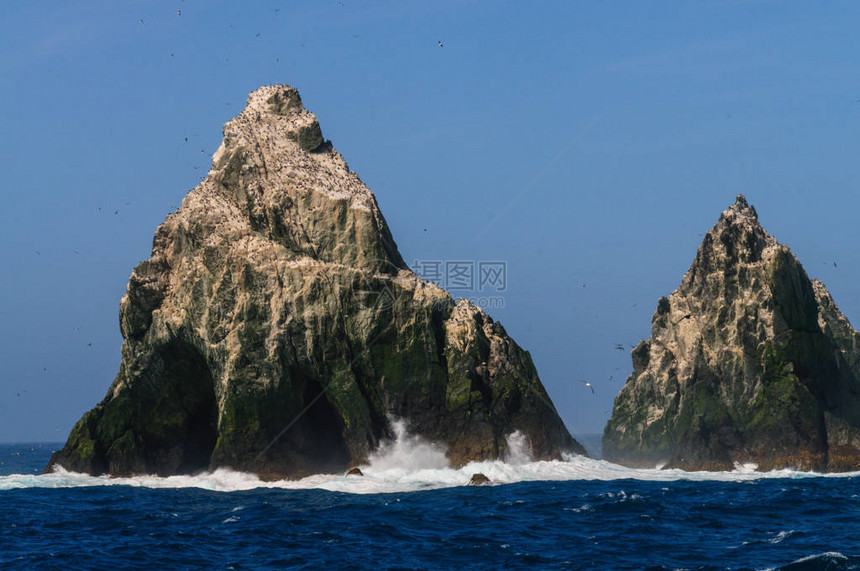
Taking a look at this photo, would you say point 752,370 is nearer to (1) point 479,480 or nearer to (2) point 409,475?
(1) point 479,480

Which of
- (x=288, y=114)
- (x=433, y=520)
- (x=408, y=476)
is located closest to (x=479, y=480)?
(x=408, y=476)

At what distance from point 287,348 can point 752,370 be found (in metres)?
33.8

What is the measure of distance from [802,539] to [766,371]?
3401 cm

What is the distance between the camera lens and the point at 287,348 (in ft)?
204

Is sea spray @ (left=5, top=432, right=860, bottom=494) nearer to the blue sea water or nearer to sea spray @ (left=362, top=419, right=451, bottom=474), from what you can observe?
sea spray @ (left=362, top=419, right=451, bottom=474)

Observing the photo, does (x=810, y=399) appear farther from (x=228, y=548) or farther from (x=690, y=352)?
(x=228, y=548)

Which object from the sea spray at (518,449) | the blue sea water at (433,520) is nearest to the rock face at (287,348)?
the sea spray at (518,449)

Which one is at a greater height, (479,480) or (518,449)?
(518,449)

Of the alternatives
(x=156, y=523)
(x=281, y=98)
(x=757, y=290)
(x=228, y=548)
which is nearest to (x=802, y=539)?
(x=228, y=548)

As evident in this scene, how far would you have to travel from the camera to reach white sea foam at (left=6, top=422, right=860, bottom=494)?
2288 inches

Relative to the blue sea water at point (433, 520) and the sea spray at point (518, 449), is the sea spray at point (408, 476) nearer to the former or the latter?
the sea spray at point (518, 449)

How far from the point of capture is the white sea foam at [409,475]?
191 feet

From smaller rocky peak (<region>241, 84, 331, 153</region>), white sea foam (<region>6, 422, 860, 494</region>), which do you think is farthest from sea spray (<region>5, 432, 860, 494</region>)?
smaller rocky peak (<region>241, 84, 331, 153</region>)

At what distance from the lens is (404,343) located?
6288 cm
